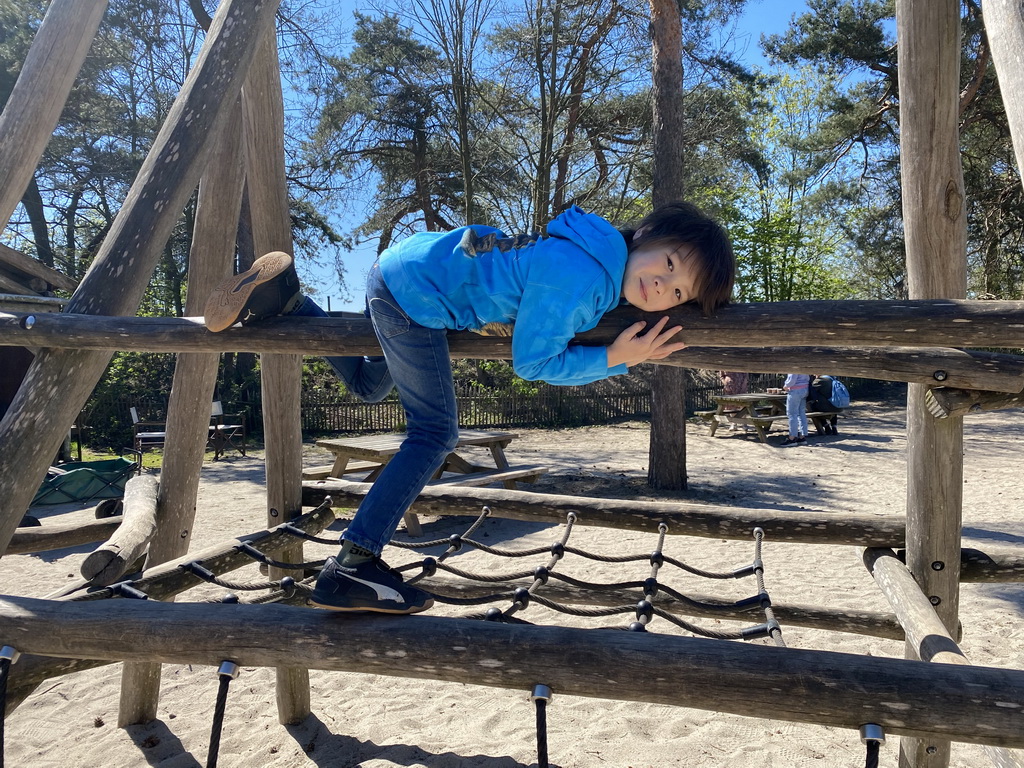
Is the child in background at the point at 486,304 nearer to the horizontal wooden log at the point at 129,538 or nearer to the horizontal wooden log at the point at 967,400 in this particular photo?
the horizontal wooden log at the point at 967,400

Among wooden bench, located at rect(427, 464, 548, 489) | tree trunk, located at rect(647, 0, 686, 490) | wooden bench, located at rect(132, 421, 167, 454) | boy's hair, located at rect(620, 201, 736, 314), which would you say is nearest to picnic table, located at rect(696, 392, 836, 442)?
tree trunk, located at rect(647, 0, 686, 490)

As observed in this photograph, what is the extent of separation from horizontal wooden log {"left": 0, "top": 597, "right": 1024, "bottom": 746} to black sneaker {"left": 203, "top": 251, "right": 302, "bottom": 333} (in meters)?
0.76

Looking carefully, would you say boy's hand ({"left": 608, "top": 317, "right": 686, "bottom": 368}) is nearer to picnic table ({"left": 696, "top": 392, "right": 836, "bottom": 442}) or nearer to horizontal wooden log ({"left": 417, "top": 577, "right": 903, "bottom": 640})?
horizontal wooden log ({"left": 417, "top": 577, "right": 903, "bottom": 640})

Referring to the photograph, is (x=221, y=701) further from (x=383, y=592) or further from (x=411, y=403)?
(x=411, y=403)

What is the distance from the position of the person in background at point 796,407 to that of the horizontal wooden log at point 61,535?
10312 mm

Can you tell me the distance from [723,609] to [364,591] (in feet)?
4.17

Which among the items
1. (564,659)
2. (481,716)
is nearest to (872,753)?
(564,659)

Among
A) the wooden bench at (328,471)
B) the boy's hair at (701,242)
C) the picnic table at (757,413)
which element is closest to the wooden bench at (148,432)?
the wooden bench at (328,471)

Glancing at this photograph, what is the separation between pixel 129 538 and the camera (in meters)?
2.70

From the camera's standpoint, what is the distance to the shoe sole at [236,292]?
206cm

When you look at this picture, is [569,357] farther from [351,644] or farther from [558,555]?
[558,555]

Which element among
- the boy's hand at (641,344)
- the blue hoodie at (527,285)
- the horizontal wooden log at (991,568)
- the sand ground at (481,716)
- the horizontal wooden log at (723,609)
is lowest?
the sand ground at (481,716)

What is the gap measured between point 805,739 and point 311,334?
2668mm

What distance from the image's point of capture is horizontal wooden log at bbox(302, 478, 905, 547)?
2.72m
